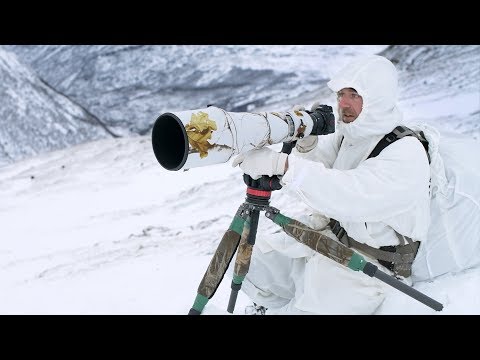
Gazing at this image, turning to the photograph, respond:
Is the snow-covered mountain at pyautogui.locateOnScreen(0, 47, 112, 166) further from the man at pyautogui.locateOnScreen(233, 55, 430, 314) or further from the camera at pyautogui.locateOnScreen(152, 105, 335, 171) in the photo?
the camera at pyautogui.locateOnScreen(152, 105, 335, 171)

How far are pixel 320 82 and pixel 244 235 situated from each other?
10.8 ft

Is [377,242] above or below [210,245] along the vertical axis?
above

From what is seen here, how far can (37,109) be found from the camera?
4.39m

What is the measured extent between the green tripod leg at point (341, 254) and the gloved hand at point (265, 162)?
0.46 ft

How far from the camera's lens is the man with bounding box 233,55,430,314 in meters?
1.58

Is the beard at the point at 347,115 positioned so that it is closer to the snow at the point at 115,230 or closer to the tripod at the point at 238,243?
the tripod at the point at 238,243

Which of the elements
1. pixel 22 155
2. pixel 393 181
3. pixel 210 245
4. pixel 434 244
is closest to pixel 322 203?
pixel 393 181

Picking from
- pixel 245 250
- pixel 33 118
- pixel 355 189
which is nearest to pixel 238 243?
pixel 245 250

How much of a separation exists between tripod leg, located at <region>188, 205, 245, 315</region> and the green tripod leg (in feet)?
0.42

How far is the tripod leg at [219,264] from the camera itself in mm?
1750

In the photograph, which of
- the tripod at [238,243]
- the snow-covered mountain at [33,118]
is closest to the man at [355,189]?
the tripod at [238,243]

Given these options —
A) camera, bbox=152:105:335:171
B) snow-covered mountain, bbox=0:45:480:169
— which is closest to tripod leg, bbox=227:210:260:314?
camera, bbox=152:105:335:171

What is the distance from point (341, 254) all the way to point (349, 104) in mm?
444

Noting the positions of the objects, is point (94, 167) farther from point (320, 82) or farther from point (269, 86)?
point (320, 82)
